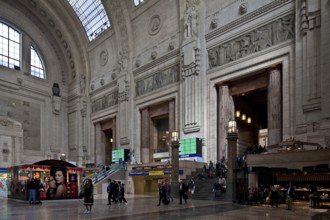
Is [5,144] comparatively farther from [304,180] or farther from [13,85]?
[304,180]

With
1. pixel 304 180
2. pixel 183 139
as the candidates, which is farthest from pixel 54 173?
pixel 304 180

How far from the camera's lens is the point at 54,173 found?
62.2 ft

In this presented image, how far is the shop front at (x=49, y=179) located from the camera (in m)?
18.3

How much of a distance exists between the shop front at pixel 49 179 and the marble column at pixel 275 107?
Result: 12.6m

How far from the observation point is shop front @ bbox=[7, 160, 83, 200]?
1834cm

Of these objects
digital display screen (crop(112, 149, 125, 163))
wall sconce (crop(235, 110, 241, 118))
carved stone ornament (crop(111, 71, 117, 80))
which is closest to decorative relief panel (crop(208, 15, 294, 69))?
wall sconce (crop(235, 110, 241, 118))

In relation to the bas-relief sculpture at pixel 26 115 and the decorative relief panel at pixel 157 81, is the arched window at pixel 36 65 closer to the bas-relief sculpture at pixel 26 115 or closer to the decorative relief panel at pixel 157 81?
the bas-relief sculpture at pixel 26 115

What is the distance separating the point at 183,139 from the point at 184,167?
3.45m

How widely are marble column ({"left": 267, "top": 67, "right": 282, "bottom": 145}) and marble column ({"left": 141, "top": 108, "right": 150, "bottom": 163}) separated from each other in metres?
13.8

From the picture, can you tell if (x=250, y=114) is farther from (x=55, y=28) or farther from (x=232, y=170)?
(x=55, y=28)

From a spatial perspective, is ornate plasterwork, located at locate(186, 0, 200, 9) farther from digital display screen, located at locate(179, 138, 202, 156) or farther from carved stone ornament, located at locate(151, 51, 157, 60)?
digital display screen, located at locate(179, 138, 202, 156)

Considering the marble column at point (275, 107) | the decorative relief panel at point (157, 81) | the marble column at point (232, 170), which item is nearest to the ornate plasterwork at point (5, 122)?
the decorative relief panel at point (157, 81)

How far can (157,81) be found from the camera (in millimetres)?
32031

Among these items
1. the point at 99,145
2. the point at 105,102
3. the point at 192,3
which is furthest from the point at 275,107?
the point at 99,145
